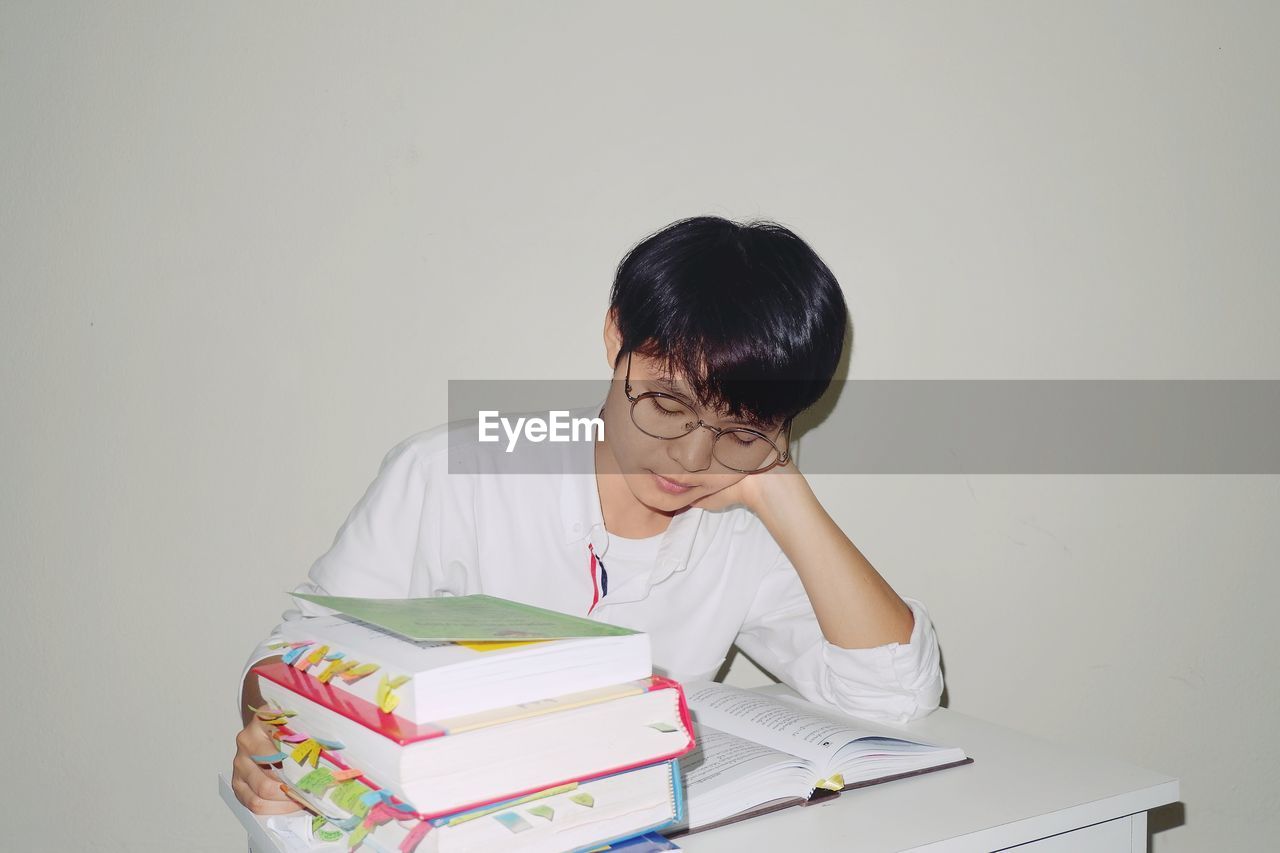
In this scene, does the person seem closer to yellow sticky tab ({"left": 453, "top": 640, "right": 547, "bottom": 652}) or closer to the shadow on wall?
yellow sticky tab ({"left": 453, "top": 640, "right": 547, "bottom": 652})

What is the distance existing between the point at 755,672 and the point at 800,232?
70 centimetres

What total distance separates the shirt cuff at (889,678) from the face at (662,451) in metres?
0.25

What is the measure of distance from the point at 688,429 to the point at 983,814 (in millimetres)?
470

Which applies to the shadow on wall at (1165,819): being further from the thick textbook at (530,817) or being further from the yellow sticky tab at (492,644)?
the yellow sticky tab at (492,644)

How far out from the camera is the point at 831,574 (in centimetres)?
116

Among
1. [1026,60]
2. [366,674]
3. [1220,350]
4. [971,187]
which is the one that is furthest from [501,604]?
[1220,350]

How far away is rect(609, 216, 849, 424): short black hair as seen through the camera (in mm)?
1045

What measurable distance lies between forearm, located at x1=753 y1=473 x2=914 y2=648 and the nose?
0.12 meters

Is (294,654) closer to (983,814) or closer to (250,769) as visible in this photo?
(250,769)

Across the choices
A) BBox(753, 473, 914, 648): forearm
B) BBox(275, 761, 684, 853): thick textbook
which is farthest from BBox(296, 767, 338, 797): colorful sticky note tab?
BBox(753, 473, 914, 648): forearm

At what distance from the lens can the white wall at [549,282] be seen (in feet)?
4.30

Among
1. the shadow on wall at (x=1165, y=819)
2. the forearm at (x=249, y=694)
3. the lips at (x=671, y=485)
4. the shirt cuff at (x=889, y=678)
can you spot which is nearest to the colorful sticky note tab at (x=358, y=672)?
the forearm at (x=249, y=694)

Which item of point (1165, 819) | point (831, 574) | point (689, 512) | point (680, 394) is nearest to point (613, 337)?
point (680, 394)

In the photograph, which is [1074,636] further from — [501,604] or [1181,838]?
[501,604]
